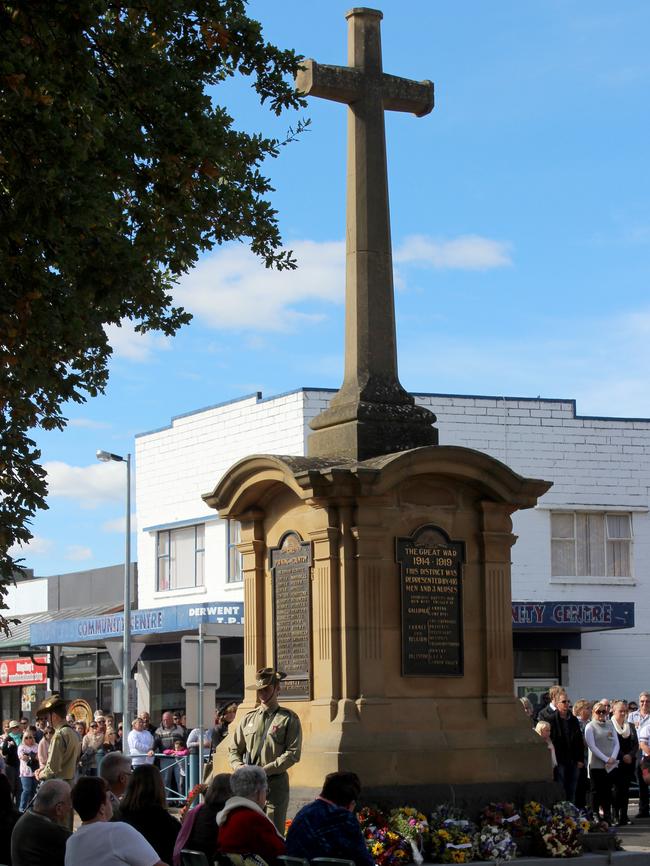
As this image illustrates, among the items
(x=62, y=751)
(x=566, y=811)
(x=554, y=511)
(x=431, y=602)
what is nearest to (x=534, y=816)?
(x=566, y=811)

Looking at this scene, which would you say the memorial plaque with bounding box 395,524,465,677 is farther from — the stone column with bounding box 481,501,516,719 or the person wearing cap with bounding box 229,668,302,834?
the person wearing cap with bounding box 229,668,302,834

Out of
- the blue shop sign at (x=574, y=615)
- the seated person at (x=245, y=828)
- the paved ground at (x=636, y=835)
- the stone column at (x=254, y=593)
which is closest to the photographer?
the seated person at (x=245, y=828)

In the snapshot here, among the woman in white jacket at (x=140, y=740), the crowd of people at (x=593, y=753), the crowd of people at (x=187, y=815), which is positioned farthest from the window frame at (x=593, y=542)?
the crowd of people at (x=187, y=815)

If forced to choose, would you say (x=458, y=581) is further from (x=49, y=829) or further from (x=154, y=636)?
(x=154, y=636)

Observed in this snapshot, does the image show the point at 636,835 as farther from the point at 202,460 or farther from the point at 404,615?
the point at 202,460

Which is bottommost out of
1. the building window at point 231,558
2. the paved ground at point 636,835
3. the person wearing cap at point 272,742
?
the paved ground at point 636,835

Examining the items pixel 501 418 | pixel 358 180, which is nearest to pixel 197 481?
pixel 501 418

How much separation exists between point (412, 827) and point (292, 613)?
2.50 m

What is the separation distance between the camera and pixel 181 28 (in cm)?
1220

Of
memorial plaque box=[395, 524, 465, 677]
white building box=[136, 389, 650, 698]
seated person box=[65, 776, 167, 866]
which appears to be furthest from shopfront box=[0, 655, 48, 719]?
seated person box=[65, 776, 167, 866]

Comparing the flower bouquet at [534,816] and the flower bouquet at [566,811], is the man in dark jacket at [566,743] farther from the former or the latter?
the flower bouquet at [534,816]

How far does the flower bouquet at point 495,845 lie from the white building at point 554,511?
23.2 meters

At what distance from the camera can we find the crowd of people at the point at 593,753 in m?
20.4

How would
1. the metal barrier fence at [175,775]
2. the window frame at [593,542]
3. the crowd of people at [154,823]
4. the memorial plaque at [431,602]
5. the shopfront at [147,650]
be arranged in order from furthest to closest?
the window frame at [593,542], the shopfront at [147,650], the metal barrier fence at [175,775], the memorial plaque at [431,602], the crowd of people at [154,823]
